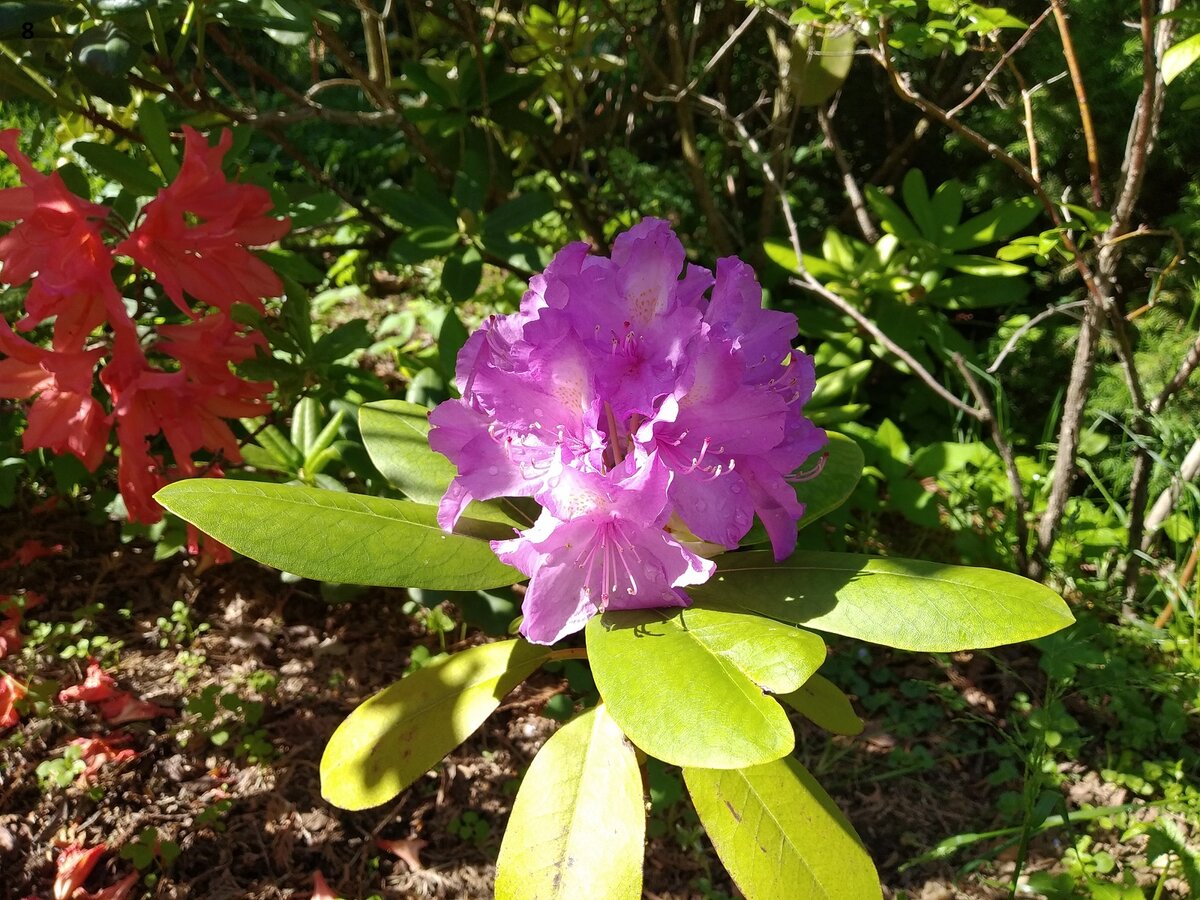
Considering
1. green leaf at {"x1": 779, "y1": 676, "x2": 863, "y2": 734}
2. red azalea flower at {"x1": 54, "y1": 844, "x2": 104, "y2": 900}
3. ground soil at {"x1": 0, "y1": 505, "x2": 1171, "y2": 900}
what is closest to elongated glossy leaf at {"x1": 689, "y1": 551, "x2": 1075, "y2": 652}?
green leaf at {"x1": 779, "y1": 676, "x2": 863, "y2": 734}

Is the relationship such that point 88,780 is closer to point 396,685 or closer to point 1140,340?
point 396,685

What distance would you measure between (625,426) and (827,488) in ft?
1.22

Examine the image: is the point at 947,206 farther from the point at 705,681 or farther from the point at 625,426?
the point at 705,681

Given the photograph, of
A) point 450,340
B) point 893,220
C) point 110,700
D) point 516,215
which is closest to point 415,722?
point 450,340

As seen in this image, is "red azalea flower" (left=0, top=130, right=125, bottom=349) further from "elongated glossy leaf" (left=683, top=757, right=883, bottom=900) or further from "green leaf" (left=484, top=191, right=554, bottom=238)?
"elongated glossy leaf" (left=683, top=757, right=883, bottom=900)

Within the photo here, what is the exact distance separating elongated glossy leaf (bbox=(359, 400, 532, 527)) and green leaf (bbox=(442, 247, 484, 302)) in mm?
574

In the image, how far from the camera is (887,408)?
2357mm

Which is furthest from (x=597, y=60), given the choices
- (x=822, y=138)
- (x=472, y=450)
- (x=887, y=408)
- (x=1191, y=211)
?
(x=472, y=450)

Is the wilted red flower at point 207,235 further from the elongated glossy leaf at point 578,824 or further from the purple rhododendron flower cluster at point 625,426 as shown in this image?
the elongated glossy leaf at point 578,824

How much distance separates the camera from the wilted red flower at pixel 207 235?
121 centimetres

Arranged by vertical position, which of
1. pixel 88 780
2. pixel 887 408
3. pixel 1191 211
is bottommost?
pixel 88 780

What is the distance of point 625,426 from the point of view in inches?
36.0

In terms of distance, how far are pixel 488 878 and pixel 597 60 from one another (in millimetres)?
1958

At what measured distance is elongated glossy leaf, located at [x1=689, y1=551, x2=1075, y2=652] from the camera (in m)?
0.83
